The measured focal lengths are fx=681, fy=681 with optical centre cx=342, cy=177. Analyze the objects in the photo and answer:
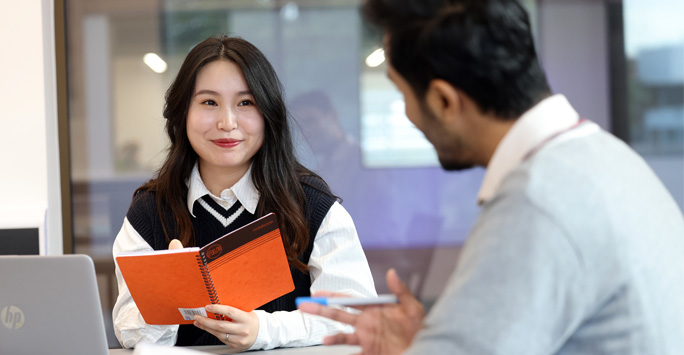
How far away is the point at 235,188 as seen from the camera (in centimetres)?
203

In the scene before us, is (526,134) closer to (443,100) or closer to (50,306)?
(443,100)

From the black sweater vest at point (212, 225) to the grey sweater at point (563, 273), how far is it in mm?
1174

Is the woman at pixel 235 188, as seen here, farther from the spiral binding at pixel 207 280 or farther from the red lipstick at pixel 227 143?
the spiral binding at pixel 207 280

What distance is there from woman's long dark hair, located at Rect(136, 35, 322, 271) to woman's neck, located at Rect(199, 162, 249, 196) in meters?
0.06

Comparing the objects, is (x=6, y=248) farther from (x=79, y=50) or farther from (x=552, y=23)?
(x=552, y=23)

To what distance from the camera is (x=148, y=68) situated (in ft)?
11.2

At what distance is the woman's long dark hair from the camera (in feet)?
6.44

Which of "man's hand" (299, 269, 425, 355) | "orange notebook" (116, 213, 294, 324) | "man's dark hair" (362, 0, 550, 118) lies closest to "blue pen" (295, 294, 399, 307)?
"man's hand" (299, 269, 425, 355)

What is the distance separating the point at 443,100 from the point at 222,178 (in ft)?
3.96

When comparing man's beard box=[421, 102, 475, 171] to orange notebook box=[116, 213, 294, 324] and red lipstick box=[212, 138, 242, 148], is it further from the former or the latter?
red lipstick box=[212, 138, 242, 148]

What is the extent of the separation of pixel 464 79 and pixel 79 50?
9.46ft

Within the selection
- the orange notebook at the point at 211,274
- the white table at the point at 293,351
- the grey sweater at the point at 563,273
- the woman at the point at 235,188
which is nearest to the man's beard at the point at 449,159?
the grey sweater at the point at 563,273

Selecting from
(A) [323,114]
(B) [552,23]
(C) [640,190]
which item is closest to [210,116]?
(C) [640,190]

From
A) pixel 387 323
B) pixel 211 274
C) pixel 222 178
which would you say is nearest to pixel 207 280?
pixel 211 274
